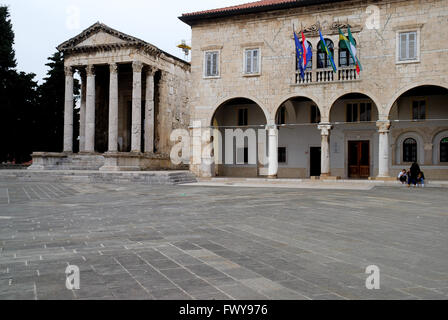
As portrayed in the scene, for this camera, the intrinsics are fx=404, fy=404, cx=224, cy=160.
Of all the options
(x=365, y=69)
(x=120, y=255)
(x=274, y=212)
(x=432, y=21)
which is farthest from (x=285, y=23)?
(x=120, y=255)

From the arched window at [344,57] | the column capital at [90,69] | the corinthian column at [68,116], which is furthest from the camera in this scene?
the corinthian column at [68,116]

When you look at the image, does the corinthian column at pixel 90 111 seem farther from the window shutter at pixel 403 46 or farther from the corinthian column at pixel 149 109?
the window shutter at pixel 403 46

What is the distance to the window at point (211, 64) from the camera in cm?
2534

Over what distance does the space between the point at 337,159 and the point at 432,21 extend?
9886 mm

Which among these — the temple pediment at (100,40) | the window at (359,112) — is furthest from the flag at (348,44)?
the temple pediment at (100,40)

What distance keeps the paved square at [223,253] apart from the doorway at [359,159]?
1732cm

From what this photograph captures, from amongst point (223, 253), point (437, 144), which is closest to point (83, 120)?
point (437, 144)

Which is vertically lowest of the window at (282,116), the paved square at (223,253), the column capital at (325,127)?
the paved square at (223,253)

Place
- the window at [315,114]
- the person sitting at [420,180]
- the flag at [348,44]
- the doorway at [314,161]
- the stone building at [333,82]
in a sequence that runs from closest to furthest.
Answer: the person sitting at [420,180]
the stone building at [333,82]
the flag at [348,44]
the window at [315,114]
the doorway at [314,161]

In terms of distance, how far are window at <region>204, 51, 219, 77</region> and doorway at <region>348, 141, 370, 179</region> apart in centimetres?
1001

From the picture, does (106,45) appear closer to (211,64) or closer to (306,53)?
(211,64)

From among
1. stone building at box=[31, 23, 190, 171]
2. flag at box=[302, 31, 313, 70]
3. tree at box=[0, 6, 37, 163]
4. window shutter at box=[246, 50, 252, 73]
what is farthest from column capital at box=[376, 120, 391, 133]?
tree at box=[0, 6, 37, 163]

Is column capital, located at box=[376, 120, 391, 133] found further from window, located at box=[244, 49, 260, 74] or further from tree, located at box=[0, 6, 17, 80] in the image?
tree, located at box=[0, 6, 17, 80]

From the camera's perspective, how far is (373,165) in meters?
25.9
